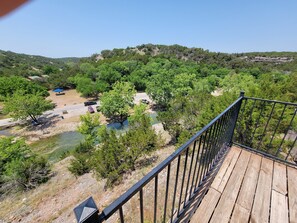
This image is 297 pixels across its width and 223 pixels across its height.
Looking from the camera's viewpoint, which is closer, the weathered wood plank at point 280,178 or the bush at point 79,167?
the weathered wood plank at point 280,178

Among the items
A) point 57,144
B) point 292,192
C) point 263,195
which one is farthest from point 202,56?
point 263,195

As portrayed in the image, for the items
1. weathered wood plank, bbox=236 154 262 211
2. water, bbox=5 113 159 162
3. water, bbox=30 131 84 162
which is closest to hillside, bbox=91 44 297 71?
water, bbox=5 113 159 162

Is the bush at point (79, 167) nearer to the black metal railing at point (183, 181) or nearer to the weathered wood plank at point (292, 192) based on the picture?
the black metal railing at point (183, 181)

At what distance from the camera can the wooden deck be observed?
1656mm

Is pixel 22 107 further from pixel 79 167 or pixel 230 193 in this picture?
pixel 230 193

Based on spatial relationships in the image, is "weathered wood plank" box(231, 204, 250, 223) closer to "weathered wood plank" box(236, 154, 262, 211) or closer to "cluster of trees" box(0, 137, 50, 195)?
"weathered wood plank" box(236, 154, 262, 211)

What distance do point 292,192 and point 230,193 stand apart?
0.81 metres

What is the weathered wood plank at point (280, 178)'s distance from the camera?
1967 mm

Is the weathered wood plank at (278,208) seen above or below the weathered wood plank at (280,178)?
below

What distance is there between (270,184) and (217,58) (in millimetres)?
54889

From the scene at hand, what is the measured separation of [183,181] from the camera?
1465mm

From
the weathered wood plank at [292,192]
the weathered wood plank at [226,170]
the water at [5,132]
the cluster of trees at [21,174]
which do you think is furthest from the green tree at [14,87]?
the weathered wood plank at [292,192]

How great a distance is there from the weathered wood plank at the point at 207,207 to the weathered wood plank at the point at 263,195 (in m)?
0.39

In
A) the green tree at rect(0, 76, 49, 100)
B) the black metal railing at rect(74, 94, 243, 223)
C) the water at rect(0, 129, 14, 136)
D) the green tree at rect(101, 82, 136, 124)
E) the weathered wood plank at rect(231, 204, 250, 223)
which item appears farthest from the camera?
the green tree at rect(0, 76, 49, 100)
